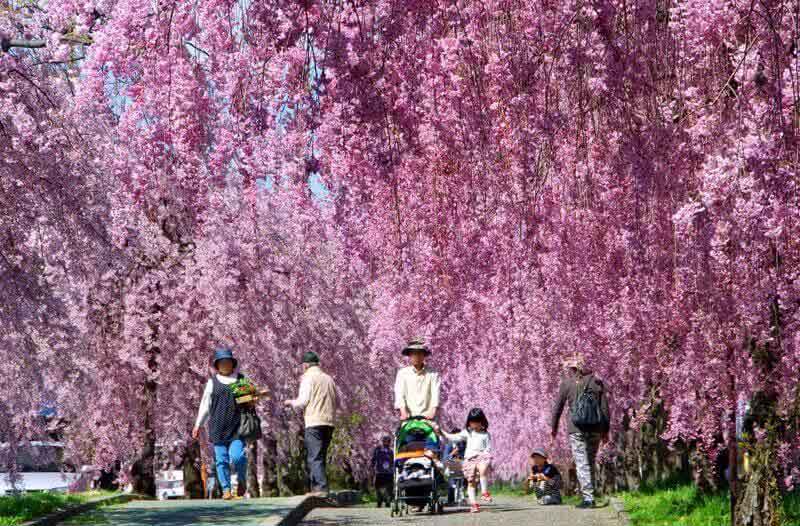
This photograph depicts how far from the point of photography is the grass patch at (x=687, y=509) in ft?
43.0

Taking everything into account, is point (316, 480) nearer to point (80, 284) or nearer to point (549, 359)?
point (80, 284)

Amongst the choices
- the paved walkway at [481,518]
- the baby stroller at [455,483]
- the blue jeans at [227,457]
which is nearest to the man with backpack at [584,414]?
the paved walkway at [481,518]

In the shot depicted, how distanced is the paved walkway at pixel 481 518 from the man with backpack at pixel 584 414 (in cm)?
63

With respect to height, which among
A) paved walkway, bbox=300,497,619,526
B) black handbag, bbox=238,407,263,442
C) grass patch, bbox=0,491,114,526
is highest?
black handbag, bbox=238,407,263,442

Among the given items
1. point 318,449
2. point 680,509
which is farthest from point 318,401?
point 680,509

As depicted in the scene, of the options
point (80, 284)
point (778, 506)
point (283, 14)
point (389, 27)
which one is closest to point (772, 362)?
point (778, 506)

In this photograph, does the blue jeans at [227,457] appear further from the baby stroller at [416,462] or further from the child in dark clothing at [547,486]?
the child in dark clothing at [547,486]

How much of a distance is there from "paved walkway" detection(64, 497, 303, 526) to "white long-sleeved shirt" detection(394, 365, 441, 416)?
170 cm

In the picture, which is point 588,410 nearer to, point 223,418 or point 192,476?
point 223,418

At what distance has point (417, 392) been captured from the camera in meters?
16.0

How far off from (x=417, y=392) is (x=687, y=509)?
3338mm

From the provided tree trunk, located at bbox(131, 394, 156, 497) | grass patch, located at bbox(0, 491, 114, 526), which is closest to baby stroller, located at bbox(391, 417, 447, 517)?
grass patch, located at bbox(0, 491, 114, 526)

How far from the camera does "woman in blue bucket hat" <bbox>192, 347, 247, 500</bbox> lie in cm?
1717

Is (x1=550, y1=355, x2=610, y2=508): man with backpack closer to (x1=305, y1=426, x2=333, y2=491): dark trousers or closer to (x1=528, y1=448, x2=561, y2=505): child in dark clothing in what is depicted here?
(x1=305, y1=426, x2=333, y2=491): dark trousers
